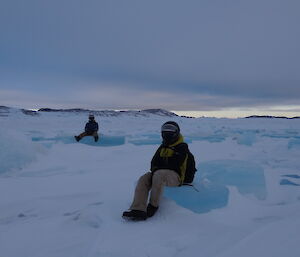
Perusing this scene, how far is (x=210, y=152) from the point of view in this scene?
28.2ft

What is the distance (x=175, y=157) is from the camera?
3250mm

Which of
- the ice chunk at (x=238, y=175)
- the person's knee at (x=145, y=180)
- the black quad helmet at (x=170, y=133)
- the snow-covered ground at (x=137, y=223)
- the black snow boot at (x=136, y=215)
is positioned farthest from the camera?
the ice chunk at (x=238, y=175)

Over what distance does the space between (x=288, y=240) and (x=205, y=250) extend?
22.5 inches

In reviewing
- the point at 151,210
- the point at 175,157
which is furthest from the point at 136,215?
the point at 175,157

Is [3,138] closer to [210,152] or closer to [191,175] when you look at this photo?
[191,175]

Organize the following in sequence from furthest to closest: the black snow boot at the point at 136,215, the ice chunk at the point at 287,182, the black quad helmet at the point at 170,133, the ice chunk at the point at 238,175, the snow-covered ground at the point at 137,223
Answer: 1. the ice chunk at the point at 287,182
2. the ice chunk at the point at 238,175
3. the black quad helmet at the point at 170,133
4. the black snow boot at the point at 136,215
5. the snow-covered ground at the point at 137,223

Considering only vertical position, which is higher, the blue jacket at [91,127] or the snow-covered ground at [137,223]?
the blue jacket at [91,127]

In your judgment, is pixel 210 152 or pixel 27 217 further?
pixel 210 152

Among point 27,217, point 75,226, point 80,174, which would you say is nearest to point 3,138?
point 80,174

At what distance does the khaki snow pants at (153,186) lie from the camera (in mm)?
2973

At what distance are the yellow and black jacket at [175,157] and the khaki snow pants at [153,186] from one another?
0.07 m

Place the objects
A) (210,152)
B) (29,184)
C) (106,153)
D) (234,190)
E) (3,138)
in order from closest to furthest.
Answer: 1. (234,190)
2. (29,184)
3. (3,138)
4. (106,153)
5. (210,152)

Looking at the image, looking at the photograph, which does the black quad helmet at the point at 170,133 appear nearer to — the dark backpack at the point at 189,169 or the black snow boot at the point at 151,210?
the dark backpack at the point at 189,169

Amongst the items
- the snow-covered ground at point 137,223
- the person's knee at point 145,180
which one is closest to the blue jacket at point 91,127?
the snow-covered ground at point 137,223
